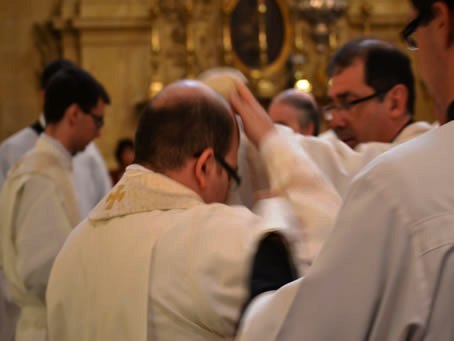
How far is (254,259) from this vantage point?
71.2 inches

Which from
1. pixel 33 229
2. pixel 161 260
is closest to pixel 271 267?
pixel 161 260

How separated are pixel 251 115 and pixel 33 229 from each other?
175 centimetres

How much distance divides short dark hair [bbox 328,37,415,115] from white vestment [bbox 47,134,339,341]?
116cm

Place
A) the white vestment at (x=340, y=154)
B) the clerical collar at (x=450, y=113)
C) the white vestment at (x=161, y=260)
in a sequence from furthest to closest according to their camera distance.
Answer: the white vestment at (x=340, y=154), the white vestment at (x=161, y=260), the clerical collar at (x=450, y=113)

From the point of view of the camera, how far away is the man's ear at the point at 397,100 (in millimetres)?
3406

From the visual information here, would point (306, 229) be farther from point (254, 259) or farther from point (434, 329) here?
point (434, 329)

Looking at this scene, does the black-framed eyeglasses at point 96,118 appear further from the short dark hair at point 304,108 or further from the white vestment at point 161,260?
the white vestment at point 161,260

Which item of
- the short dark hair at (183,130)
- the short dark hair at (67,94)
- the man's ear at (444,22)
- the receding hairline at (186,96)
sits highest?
the man's ear at (444,22)

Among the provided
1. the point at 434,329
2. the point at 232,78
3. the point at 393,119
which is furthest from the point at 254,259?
the point at 393,119

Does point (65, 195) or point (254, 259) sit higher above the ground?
point (254, 259)

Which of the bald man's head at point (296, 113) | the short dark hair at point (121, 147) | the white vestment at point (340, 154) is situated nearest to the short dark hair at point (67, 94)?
the bald man's head at point (296, 113)

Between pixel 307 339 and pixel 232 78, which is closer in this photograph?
pixel 307 339

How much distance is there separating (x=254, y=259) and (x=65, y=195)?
2.44 meters

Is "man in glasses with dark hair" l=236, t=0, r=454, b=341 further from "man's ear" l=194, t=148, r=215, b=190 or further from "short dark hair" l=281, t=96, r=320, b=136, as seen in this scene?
"short dark hair" l=281, t=96, r=320, b=136
